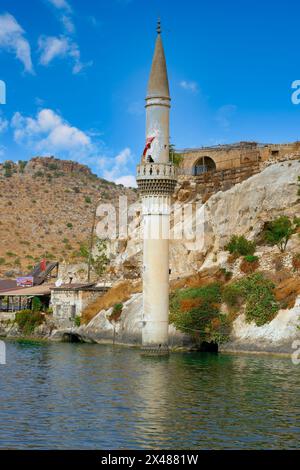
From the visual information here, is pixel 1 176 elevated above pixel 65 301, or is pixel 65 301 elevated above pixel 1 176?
pixel 1 176

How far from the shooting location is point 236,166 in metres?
80.0

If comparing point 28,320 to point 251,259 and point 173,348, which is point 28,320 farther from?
point 251,259

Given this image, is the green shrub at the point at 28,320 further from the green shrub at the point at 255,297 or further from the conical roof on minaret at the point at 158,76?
the conical roof on minaret at the point at 158,76

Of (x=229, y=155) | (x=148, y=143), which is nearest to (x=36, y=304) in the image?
(x=229, y=155)

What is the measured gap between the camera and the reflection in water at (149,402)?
2648 cm

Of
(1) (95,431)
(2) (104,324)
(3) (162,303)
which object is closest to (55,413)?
(1) (95,431)

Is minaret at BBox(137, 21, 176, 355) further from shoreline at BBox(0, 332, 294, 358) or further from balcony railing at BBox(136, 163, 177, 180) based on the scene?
shoreline at BBox(0, 332, 294, 358)

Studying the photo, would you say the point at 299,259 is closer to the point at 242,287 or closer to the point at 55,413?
the point at 242,287

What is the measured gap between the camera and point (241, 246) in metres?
62.4

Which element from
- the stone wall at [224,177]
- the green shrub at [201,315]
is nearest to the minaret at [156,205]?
the green shrub at [201,315]

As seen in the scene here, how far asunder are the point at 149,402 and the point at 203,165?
Answer: 174 ft

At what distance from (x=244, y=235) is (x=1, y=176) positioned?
3400 inches

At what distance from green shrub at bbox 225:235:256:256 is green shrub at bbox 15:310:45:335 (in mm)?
17884
